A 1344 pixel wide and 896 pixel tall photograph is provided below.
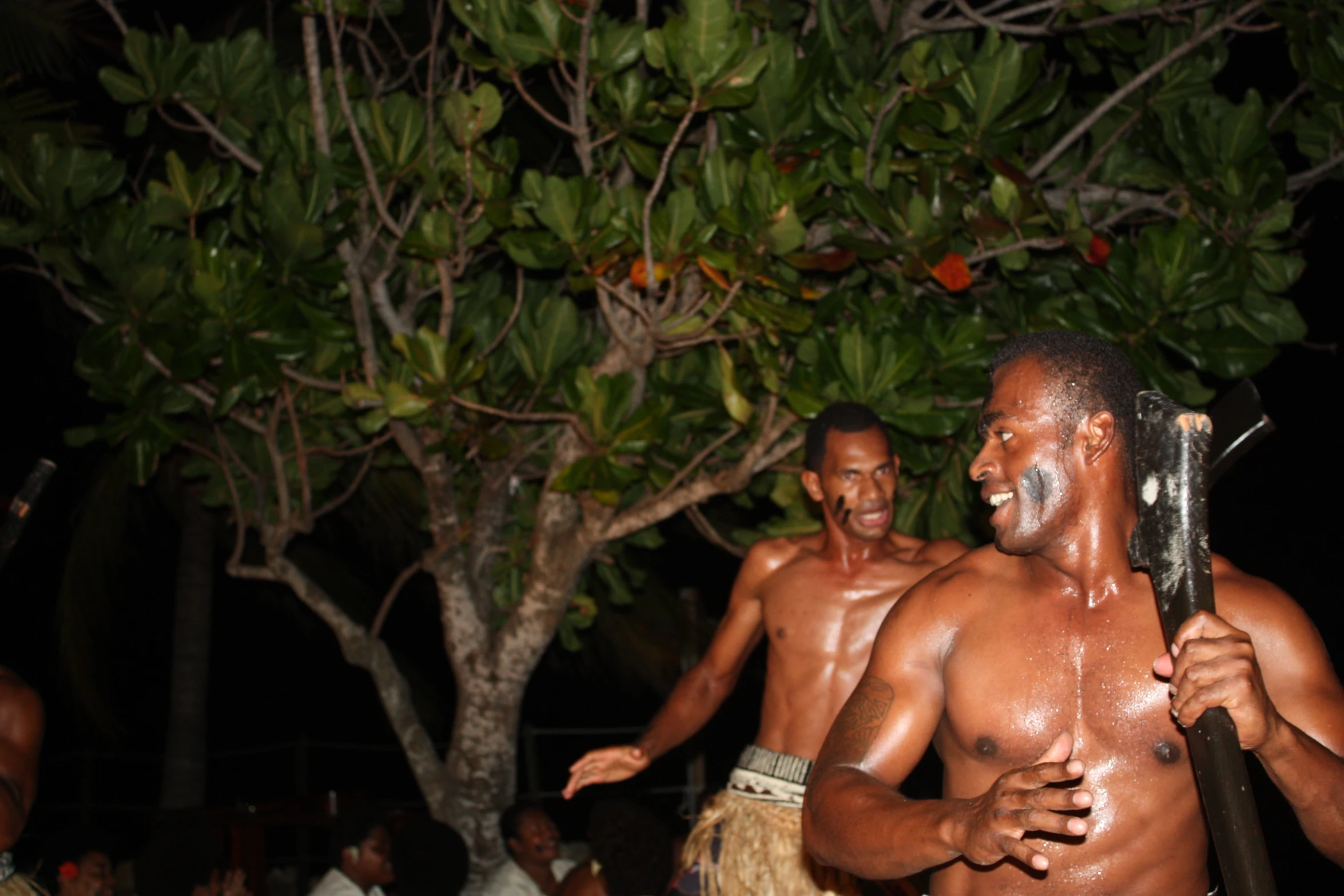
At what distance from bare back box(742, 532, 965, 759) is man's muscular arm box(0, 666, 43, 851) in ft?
Answer: 5.95

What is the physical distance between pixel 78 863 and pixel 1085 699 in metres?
3.81

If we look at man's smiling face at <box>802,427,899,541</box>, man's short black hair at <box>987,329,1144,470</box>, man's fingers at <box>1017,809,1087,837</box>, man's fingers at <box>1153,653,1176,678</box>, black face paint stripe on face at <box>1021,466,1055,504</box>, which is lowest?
man's fingers at <box>1017,809,1087,837</box>

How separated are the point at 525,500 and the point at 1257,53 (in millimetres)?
4181

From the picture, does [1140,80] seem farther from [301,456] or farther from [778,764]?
[301,456]

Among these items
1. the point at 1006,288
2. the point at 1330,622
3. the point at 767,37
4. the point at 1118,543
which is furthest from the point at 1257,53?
the point at 1118,543

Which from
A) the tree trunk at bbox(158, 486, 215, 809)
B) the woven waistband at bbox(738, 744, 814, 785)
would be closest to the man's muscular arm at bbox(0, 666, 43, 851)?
the woven waistband at bbox(738, 744, 814, 785)

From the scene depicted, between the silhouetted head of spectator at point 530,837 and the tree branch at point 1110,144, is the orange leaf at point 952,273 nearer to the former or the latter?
the tree branch at point 1110,144

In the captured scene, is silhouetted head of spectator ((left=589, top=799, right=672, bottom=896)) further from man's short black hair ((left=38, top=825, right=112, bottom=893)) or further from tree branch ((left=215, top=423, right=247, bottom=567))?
tree branch ((left=215, top=423, right=247, bottom=567))

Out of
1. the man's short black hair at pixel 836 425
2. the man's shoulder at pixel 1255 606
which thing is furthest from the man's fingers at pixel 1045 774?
the man's short black hair at pixel 836 425

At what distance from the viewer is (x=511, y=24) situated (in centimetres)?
397

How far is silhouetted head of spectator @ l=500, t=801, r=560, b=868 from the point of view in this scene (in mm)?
4504

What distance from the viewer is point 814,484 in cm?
354

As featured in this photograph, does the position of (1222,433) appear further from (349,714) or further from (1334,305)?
(349,714)

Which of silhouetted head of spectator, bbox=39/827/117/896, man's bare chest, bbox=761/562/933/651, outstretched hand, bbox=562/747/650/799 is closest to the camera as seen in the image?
outstretched hand, bbox=562/747/650/799
